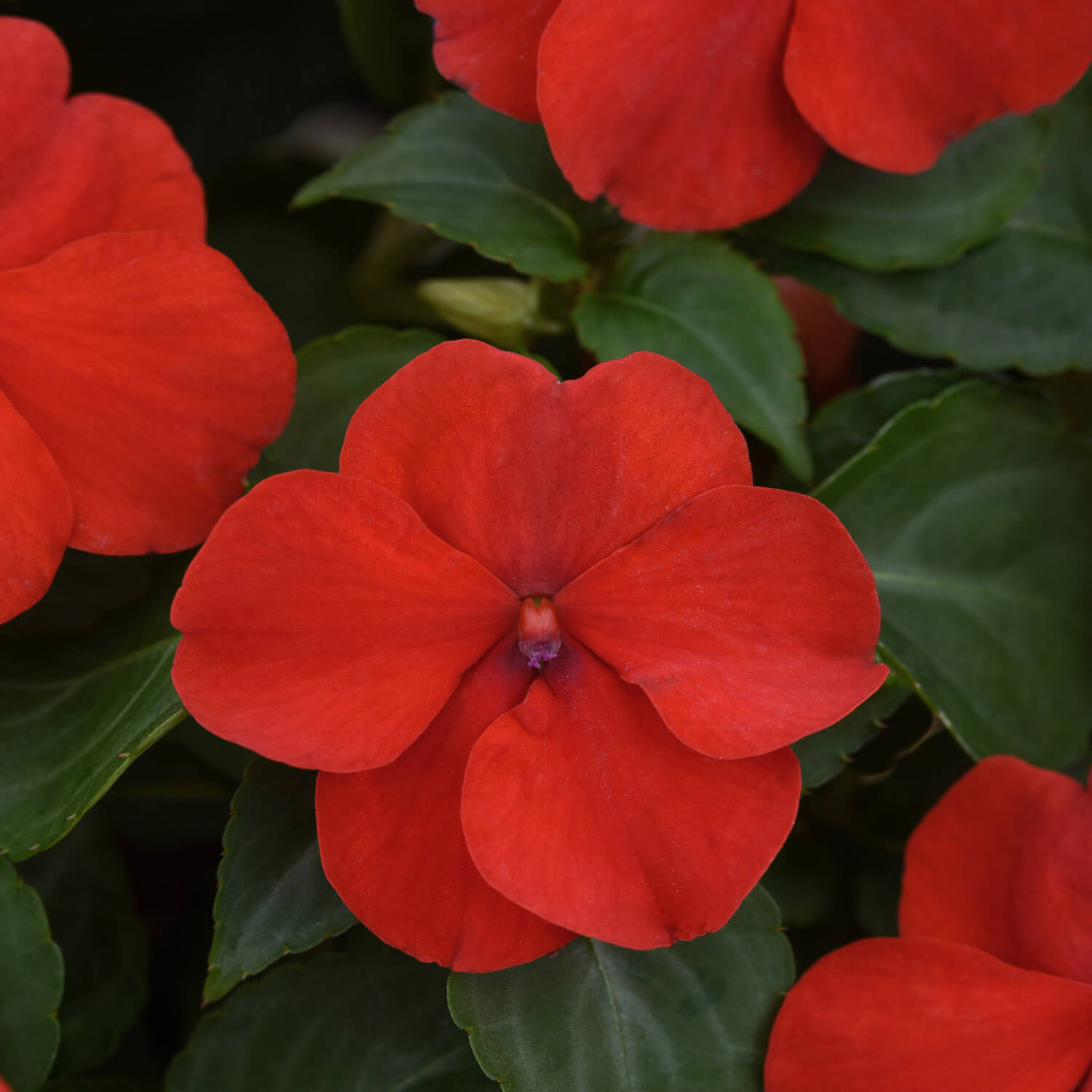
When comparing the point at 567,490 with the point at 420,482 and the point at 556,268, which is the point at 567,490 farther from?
the point at 556,268

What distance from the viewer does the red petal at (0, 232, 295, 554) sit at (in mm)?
459

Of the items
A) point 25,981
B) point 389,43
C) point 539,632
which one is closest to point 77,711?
point 25,981

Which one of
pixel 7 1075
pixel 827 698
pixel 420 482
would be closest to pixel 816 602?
pixel 827 698

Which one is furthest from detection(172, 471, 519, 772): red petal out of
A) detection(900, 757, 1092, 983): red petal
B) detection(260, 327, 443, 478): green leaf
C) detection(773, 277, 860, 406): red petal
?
detection(773, 277, 860, 406): red petal

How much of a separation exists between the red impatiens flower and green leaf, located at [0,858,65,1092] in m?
0.18

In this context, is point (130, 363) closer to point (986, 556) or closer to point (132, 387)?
point (132, 387)

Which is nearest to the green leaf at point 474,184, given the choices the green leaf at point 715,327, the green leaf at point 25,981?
the green leaf at point 715,327

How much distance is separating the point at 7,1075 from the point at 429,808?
24 centimetres

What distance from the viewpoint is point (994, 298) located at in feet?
2.14

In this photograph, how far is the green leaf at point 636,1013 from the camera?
0.47 metres

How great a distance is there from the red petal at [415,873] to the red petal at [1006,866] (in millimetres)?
196

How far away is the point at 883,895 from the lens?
62 centimetres

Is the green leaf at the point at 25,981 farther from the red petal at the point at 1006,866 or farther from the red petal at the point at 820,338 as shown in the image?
the red petal at the point at 820,338

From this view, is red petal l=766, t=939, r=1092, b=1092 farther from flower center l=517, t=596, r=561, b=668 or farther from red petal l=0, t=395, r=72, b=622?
red petal l=0, t=395, r=72, b=622
